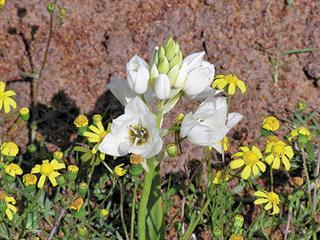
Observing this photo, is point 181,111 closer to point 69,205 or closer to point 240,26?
point 240,26

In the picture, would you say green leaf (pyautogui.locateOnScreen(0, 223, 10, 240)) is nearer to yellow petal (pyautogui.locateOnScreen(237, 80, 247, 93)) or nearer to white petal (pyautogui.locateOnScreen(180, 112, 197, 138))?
white petal (pyautogui.locateOnScreen(180, 112, 197, 138))

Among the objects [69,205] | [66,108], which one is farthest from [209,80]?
[66,108]

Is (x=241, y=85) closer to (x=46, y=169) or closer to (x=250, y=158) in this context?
(x=250, y=158)

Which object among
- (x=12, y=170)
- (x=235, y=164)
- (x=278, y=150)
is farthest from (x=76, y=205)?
(x=278, y=150)

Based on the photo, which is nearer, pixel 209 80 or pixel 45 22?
pixel 209 80

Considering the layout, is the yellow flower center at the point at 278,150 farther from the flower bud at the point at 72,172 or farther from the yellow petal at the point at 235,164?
the flower bud at the point at 72,172

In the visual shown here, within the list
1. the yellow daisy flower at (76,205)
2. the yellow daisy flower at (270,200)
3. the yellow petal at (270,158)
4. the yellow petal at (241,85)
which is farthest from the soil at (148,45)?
the yellow daisy flower at (76,205)

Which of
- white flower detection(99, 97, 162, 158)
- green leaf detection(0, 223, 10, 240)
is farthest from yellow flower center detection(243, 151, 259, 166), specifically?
green leaf detection(0, 223, 10, 240)
